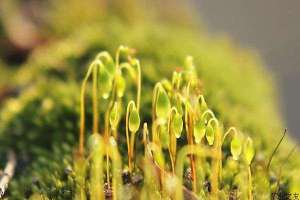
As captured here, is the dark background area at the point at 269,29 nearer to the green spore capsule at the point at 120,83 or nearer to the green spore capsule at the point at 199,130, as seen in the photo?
the green spore capsule at the point at 120,83

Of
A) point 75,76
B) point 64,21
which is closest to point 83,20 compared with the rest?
point 64,21

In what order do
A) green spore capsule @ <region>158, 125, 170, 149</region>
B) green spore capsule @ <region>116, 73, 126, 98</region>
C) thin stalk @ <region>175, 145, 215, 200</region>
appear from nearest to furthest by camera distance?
thin stalk @ <region>175, 145, 215, 200</region>
green spore capsule @ <region>158, 125, 170, 149</region>
green spore capsule @ <region>116, 73, 126, 98</region>

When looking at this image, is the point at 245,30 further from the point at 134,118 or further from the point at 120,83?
the point at 134,118

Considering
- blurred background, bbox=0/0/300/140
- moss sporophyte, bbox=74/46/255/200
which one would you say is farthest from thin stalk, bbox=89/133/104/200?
blurred background, bbox=0/0/300/140

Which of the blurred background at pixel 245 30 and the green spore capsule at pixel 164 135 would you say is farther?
the blurred background at pixel 245 30

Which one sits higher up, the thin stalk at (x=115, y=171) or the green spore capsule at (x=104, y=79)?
the green spore capsule at (x=104, y=79)

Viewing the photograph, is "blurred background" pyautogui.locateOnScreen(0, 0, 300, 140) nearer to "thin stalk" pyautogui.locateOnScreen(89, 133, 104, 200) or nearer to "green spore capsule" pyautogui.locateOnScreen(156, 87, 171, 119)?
"thin stalk" pyautogui.locateOnScreen(89, 133, 104, 200)

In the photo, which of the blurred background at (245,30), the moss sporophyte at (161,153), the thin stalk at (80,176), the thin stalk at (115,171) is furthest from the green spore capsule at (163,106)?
the blurred background at (245,30)

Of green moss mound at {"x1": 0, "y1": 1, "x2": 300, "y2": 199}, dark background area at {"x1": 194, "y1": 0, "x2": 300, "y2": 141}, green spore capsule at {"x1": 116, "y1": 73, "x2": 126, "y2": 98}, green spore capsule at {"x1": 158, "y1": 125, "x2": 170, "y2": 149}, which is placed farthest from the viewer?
dark background area at {"x1": 194, "y1": 0, "x2": 300, "y2": 141}

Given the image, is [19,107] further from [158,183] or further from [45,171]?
[158,183]

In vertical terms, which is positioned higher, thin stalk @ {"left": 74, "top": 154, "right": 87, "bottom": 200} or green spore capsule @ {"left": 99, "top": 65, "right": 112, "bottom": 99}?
green spore capsule @ {"left": 99, "top": 65, "right": 112, "bottom": 99}
